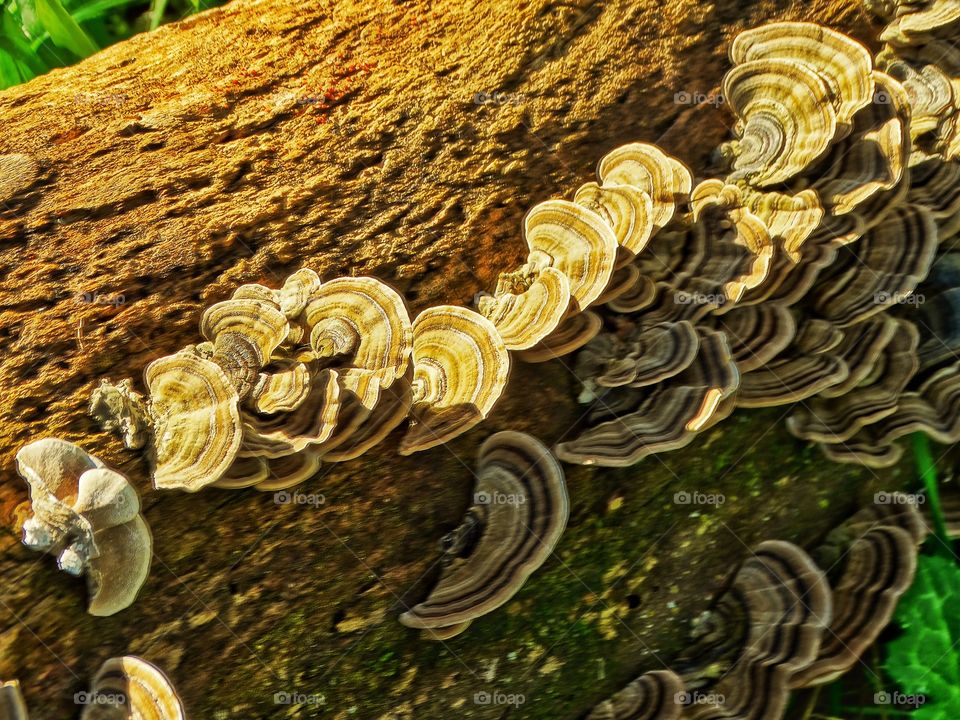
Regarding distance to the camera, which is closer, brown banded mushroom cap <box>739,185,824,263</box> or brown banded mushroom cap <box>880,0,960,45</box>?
brown banded mushroom cap <box>739,185,824,263</box>

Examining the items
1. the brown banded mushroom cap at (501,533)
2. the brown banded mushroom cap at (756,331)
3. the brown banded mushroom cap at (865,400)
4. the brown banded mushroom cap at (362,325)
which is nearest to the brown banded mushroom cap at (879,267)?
the brown banded mushroom cap at (865,400)

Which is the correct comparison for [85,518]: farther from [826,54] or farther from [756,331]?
[826,54]

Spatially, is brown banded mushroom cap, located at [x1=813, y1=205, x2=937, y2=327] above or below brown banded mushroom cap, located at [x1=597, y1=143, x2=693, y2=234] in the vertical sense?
below

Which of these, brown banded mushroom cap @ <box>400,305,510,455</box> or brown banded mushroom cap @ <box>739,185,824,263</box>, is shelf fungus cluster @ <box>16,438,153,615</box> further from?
brown banded mushroom cap @ <box>739,185,824,263</box>

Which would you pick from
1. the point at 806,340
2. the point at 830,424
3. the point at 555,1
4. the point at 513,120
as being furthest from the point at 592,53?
the point at 830,424

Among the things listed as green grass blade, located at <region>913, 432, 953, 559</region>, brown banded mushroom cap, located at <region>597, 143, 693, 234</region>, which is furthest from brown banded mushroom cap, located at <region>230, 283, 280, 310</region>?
green grass blade, located at <region>913, 432, 953, 559</region>

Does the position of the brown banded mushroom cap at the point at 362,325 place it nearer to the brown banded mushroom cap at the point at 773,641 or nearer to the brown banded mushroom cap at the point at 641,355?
the brown banded mushroom cap at the point at 641,355

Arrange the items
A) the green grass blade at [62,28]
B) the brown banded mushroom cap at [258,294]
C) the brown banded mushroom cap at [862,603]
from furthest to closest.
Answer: the green grass blade at [62,28], the brown banded mushroom cap at [862,603], the brown banded mushroom cap at [258,294]
